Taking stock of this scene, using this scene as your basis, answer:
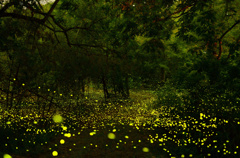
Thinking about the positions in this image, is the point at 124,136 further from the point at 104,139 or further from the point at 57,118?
the point at 57,118

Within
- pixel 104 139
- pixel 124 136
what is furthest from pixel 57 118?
pixel 124 136

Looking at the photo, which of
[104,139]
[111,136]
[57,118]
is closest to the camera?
[104,139]

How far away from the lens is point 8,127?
22.0ft

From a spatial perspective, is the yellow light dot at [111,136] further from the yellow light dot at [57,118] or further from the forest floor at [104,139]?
the yellow light dot at [57,118]

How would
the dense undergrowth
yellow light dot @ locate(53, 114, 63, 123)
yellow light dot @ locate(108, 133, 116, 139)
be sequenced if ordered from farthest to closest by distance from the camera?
yellow light dot @ locate(53, 114, 63, 123) < yellow light dot @ locate(108, 133, 116, 139) < the dense undergrowth

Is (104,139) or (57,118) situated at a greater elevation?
(57,118)

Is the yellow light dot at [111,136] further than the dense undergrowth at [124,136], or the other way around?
the yellow light dot at [111,136]

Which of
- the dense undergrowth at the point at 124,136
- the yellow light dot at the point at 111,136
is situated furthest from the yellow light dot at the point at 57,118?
the yellow light dot at the point at 111,136

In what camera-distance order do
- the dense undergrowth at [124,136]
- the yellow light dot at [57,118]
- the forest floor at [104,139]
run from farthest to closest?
the yellow light dot at [57,118] < the forest floor at [104,139] < the dense undergrowth at [124,136]

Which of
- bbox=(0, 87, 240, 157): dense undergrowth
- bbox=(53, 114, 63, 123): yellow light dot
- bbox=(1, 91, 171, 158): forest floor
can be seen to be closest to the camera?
bbox=(0, 87, 240, 157): dense undergrowth

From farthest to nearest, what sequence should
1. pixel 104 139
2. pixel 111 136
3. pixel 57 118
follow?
pixel 57 118, pixel 111 136, pixel 104 139

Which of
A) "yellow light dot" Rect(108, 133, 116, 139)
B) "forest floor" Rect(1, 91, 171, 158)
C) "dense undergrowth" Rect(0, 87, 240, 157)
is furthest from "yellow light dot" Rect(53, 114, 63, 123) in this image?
"yellow light dot" Rect(108, 133, 116, 139)

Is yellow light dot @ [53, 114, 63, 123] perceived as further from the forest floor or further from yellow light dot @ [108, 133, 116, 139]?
yellow light dot @ [108, 133, 116, 139]

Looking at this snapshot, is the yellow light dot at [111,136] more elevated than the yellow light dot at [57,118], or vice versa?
the yellow light dot at [57,118]
